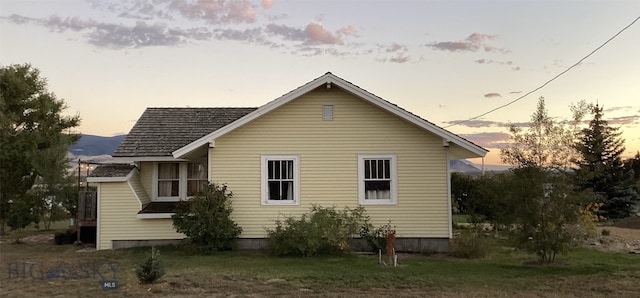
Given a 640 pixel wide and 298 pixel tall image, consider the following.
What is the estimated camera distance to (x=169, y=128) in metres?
19.7

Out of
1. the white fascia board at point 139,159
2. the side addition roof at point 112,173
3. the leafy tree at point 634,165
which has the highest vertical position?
the leafy tree at point 634,165

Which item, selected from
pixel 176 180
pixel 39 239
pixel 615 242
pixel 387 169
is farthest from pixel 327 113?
pixel 615 242

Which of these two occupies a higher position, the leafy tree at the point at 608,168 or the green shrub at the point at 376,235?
the leafy tree at the point at 608,168

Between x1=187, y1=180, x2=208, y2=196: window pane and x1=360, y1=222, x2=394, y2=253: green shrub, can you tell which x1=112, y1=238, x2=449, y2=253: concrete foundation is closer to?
x1=360, y1=222, x2=394, y2=253: green shrub

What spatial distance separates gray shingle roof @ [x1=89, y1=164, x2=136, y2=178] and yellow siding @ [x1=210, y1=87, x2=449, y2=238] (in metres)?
3.30

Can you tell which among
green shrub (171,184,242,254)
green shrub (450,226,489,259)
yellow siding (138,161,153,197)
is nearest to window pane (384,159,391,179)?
green shrub (450,226,489,259)

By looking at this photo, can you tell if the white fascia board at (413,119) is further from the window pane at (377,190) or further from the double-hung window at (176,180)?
the double-hung window at (176,180)

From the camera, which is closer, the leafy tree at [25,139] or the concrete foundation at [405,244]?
the concrete foundation at [405,244]

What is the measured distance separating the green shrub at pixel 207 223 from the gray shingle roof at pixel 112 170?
2.72m

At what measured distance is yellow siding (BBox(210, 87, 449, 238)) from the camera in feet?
54.9

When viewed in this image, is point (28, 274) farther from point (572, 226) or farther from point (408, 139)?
point (572, 226)

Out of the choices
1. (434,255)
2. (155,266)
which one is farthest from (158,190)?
(434,255)

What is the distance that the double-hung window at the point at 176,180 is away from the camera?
18.8m

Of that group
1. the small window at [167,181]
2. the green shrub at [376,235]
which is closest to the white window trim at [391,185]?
the green shrub at [376,235]
